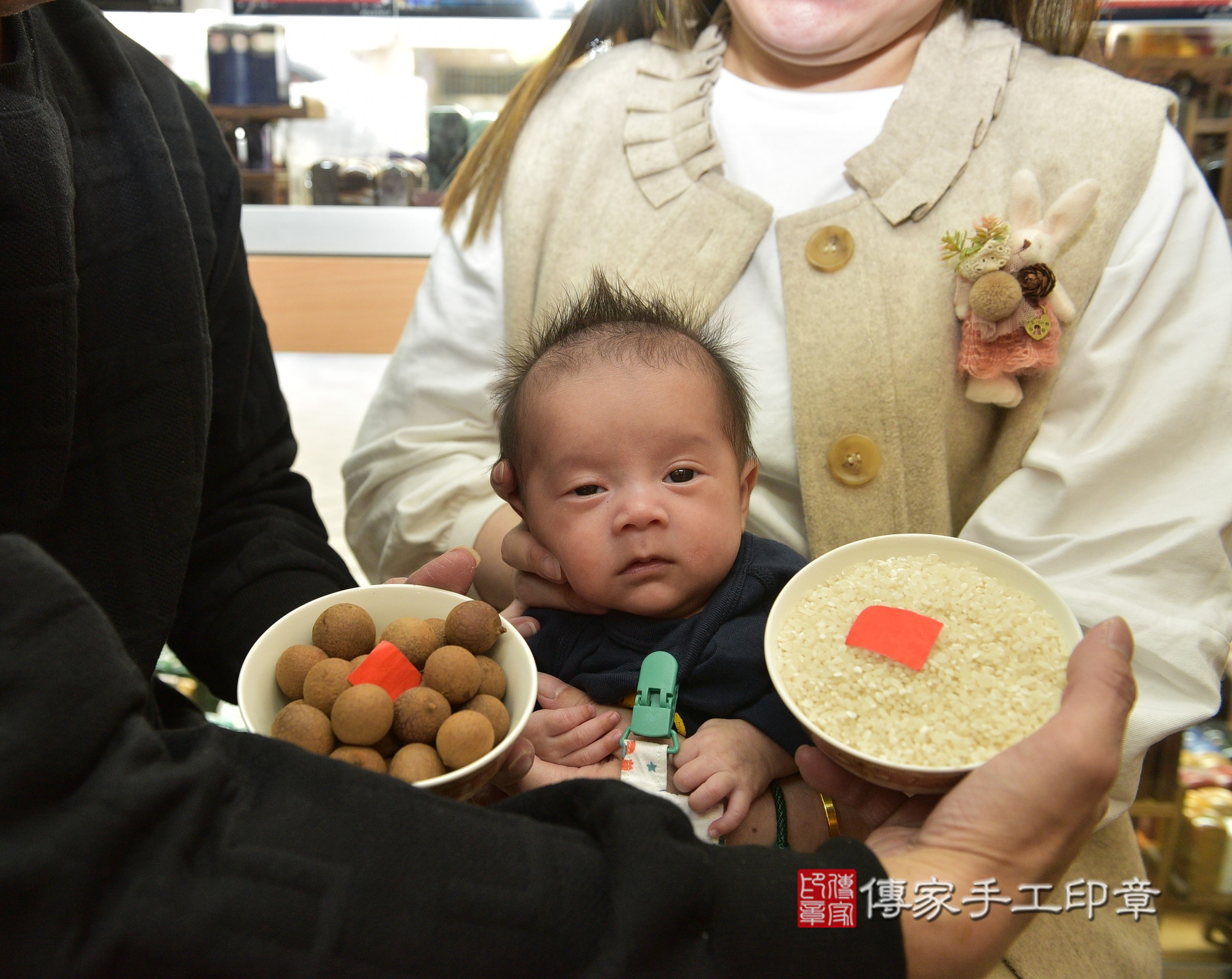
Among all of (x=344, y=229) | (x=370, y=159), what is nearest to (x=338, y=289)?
(x=344, y=229)

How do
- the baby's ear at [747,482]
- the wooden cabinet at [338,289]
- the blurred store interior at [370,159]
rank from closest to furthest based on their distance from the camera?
the baby's ear at [747,482] → the blurred store interior at [370,159] → the wooden cabinet at [338,289]

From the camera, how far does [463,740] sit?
728mm

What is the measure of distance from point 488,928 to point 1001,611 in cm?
51

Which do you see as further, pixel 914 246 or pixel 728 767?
pixel 914 246

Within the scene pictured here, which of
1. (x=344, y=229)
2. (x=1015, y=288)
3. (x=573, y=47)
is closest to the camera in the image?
(x=1015, y=288)

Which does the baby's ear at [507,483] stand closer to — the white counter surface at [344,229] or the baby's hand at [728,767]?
the baby's hand at [728,767]

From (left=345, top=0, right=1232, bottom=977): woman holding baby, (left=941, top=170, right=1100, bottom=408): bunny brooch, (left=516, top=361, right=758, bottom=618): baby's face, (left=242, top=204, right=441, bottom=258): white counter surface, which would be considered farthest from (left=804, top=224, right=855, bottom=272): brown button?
(left=242, top=204, right=441, bottom=258): white counter surface

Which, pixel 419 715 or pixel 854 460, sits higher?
pixel 854 460

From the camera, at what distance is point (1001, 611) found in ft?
2.70

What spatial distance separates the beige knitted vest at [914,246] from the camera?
1088mm

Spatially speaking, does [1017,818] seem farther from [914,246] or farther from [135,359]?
[135,359]

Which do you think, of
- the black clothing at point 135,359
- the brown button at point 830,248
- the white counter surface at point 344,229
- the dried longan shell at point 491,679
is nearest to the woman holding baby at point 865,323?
the brown button at point 830,248

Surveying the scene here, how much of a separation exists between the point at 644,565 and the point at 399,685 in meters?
0.29

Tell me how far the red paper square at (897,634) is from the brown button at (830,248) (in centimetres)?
48
